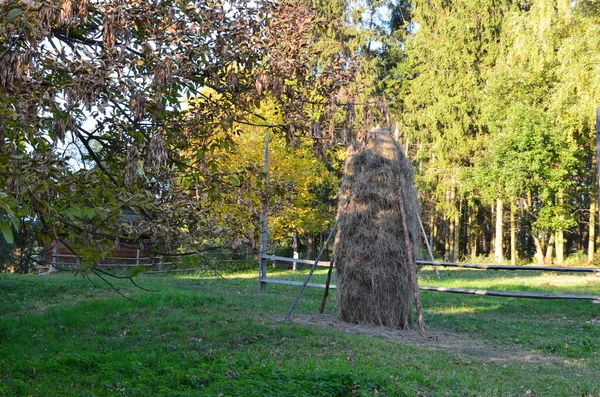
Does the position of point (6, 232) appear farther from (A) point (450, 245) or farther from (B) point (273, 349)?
(A) point (450, 245)

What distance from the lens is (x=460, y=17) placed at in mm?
32875

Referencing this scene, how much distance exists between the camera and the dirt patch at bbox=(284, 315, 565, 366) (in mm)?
8195

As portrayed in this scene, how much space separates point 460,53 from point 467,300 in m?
20.7

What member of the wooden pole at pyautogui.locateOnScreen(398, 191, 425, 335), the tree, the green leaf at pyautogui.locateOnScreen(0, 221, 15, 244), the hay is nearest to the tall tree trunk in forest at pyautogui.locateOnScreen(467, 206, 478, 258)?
the tree

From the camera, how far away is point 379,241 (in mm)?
10266

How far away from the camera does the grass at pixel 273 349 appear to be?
19.7ft

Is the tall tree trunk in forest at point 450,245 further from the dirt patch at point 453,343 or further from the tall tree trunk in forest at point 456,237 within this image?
the dirt patch at point 453,343

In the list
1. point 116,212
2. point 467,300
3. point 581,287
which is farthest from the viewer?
point 581,287

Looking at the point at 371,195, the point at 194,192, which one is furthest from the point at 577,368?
the point at 194,192

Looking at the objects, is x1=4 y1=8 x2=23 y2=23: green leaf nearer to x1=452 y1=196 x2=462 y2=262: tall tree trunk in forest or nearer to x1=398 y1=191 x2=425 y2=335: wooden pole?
x1=398 y1=191 x2=425 y2=335: wooden pole

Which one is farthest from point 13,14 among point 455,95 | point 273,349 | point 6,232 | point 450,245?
point 450,245

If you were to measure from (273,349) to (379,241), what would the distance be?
306 centimetres

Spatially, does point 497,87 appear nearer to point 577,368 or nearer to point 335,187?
point 335,187

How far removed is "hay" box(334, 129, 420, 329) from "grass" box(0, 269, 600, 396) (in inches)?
19.6
